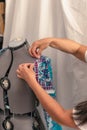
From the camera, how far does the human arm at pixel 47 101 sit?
42.4 inches

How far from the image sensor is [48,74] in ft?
4.49

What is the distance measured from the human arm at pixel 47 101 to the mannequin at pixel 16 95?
41 mm

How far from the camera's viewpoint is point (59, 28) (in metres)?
1.53

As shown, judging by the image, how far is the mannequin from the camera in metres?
1.17

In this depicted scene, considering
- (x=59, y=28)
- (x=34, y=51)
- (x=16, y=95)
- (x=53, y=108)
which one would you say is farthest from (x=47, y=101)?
(x=59, y=28)

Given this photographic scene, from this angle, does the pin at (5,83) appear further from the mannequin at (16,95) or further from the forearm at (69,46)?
the forearm at (69,46)

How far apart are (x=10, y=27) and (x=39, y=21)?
232 millimetres

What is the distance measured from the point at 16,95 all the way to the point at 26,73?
0.11 m

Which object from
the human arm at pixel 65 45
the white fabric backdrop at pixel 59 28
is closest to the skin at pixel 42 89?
the human arm at pixel 65 45

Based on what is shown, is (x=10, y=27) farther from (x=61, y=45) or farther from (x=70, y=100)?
(x=70, y=100)

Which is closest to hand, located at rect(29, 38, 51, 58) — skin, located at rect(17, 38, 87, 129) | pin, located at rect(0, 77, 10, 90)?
skin, located at rect(17, 38, 87, 129)

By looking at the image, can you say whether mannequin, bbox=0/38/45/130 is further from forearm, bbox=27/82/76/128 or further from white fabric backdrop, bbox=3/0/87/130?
white fabric backdrop, bbox=3/0/87/130

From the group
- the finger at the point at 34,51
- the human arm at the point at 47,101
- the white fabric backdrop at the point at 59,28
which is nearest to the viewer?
the human arm at the point at 47,101

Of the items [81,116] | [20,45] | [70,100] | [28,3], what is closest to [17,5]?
[28,3]
